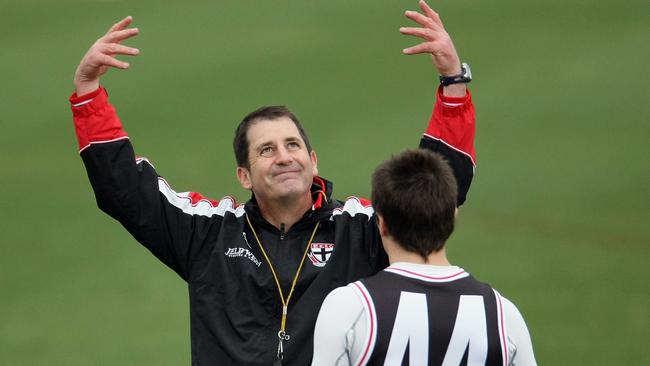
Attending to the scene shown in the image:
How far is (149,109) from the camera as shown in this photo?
35.3 ft

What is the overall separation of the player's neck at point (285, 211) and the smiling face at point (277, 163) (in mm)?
20

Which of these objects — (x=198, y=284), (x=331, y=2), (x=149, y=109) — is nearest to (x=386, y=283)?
(x=198, y=284)

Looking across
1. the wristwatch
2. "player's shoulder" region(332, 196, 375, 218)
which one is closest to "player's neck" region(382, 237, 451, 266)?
"player's shoulder" region(332, 196, 375, 218)

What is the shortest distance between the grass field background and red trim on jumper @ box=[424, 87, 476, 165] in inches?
124

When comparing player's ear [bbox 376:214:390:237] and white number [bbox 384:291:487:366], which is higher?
player's ear [bbox 376:214:390:237]

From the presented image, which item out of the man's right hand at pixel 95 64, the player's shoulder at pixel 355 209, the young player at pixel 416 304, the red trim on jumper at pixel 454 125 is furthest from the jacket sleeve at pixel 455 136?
the man's right hand at pixel 95 64

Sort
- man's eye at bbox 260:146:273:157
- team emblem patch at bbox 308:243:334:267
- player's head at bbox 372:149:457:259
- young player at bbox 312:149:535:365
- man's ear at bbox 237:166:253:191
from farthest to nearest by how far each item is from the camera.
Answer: man's ear at bbox 237:166:253:191
man's eye at bbox 260:146:273:157
team emblem patch at bbox 308:243:334:267
player's head at bbox 372:149:457:259
young player at bbox 312:149:535:365

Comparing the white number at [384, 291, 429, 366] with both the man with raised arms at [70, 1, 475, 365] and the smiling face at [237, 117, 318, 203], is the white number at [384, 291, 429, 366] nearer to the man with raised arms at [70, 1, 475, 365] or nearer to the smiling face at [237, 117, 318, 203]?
the man with raised arms at [70, 1, 475, 365]

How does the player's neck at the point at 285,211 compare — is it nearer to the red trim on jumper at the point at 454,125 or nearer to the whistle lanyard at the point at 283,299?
the whistle lanyard at the point at 283,299

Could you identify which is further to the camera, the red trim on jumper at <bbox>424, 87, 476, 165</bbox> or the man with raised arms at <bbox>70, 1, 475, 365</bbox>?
the red trim on jumper at <bbox>424, 87, 476, 165</bbox>

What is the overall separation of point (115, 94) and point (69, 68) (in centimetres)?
72

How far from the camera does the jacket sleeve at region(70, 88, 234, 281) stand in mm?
4859

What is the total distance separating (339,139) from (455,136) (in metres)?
5.48

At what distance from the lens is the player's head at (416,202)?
404 centimetres
